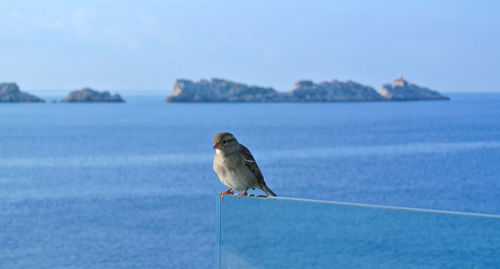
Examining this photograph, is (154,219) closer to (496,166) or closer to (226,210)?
(496,166)

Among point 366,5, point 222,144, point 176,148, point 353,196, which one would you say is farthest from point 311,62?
point 222,144

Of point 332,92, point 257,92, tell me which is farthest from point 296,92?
point 257,92

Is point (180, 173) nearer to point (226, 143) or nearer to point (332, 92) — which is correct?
point (226, 143)

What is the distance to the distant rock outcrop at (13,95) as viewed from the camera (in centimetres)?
9038

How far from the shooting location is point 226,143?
317cm

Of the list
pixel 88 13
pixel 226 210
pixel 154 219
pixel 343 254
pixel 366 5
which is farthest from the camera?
pixel 88 13

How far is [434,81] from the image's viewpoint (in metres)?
90.6

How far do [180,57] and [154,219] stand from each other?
51.8m

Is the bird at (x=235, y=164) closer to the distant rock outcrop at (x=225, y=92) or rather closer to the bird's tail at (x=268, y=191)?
the bird's tail at (x=268, y=191)

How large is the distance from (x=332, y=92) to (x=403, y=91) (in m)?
10.4

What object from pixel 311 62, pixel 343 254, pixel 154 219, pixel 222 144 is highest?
pixel 311 62

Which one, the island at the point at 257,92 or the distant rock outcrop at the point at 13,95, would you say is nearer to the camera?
the distant rock outcrop at the point at 13,95

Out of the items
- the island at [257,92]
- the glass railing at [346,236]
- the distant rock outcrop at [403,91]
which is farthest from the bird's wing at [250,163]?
the distant rock outcrop at [403,91]

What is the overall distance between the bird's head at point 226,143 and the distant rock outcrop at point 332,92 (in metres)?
87.4
